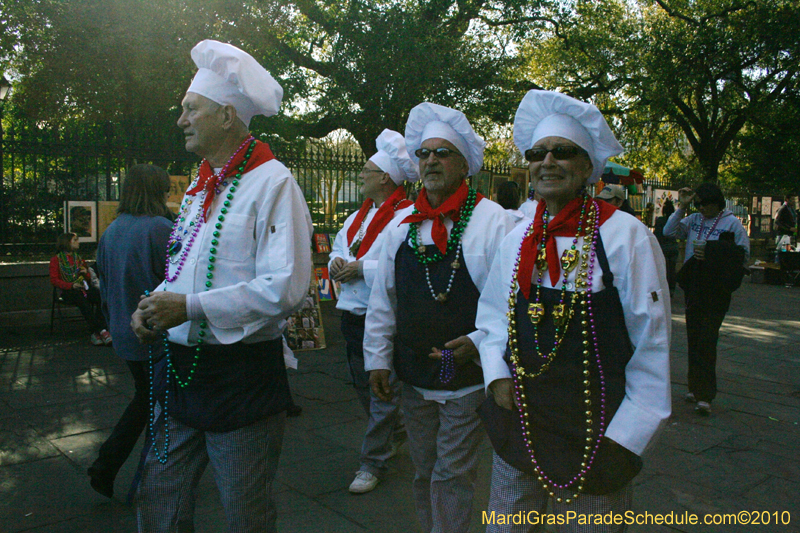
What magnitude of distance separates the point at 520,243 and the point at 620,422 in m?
0.67

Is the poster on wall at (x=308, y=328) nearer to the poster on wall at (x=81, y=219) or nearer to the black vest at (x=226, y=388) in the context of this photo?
the poster on wall at (x=81, y=219)

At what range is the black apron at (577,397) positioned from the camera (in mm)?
1953

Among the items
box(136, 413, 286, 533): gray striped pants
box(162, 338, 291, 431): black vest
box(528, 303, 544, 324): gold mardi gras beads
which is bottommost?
box(136, 413, 286, 533): gray striped pants

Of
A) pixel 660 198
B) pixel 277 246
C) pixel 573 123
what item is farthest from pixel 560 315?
pixel 660 198

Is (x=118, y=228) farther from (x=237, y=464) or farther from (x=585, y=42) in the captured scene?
(x=585, y=42)

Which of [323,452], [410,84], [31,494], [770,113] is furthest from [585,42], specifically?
[31,494]

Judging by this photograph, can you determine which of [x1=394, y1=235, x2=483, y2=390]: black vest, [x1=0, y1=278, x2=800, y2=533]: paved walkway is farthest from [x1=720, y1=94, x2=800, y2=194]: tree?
[x1=394, y1=235, x2=483, y2=390]: black vest

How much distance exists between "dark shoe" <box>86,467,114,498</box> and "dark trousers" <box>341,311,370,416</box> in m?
1.48

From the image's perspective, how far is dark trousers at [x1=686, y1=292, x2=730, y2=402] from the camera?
521 cm

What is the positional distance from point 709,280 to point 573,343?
377 centimetres

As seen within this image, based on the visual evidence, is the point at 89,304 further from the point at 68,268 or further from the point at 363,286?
the point at 363,286

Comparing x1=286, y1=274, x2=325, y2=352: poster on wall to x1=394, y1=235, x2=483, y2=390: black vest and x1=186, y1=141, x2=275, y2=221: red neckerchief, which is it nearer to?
x1=394, y1=235, x2=483, y2=390: black vest

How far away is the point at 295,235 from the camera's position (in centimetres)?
218

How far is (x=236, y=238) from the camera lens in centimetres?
219
